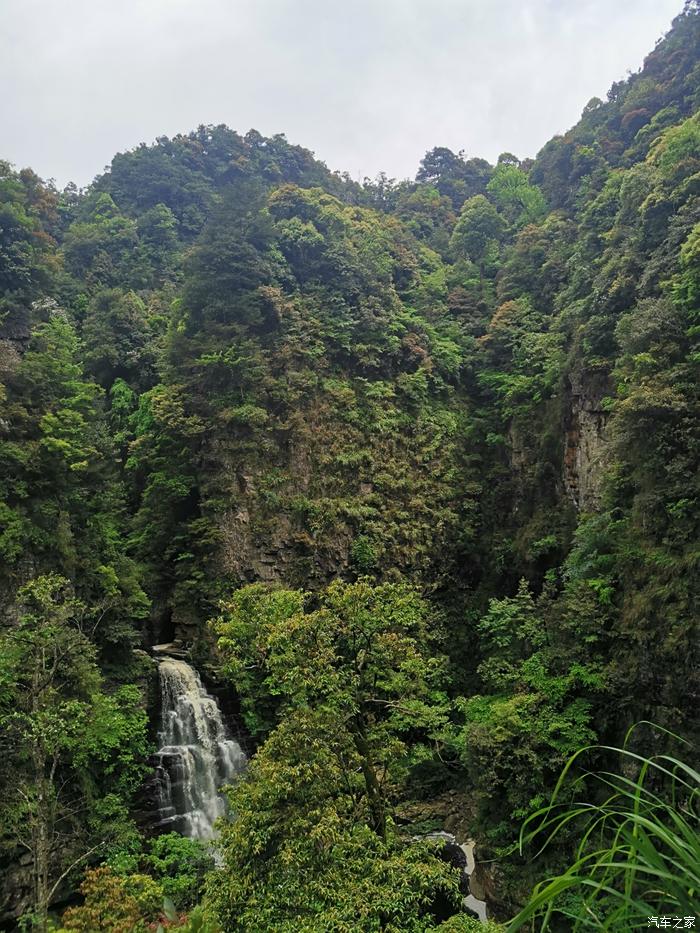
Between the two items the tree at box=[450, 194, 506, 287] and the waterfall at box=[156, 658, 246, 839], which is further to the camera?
the tree at box=[450, 194, 506, 287]

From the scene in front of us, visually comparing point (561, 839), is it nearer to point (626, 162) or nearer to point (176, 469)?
point (176, 469)

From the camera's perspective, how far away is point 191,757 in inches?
595

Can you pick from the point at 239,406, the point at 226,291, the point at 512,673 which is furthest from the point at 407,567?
the point at 226,291

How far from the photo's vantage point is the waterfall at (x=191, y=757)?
14.4 meters

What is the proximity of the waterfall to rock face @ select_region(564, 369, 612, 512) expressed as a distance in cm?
1254

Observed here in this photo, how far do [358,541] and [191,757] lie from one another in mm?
8703

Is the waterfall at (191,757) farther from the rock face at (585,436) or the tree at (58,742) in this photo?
the rock face at (585,436)

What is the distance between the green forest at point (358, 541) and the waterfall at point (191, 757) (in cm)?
23

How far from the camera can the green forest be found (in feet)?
31.0

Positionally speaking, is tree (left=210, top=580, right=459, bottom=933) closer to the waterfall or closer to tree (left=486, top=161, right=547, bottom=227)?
the waterfall

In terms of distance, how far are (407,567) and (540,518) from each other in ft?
16.4

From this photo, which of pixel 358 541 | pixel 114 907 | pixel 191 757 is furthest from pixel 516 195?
pixel 114 907

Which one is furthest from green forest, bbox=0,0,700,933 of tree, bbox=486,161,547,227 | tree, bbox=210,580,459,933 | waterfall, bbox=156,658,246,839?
tree, bbox=486,161,547,227

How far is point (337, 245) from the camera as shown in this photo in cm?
2631
